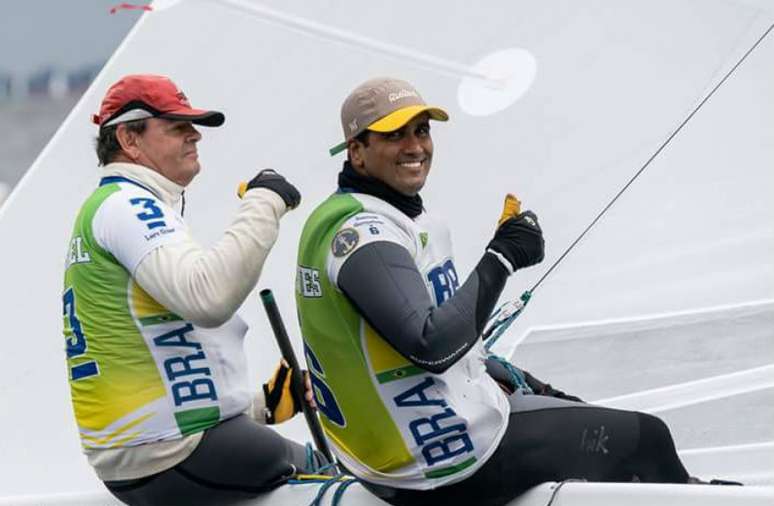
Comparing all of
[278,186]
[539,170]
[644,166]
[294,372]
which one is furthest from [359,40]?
[278,186]

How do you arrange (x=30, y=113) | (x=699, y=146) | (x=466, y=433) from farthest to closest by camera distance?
(x=30, y=113) → (x=699, y=146) → (x=466, y=433)

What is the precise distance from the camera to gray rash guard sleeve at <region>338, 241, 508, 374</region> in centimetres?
167

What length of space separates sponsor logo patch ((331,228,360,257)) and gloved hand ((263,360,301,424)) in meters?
0.48

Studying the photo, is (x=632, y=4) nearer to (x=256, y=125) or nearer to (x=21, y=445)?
(x=256, y=125)

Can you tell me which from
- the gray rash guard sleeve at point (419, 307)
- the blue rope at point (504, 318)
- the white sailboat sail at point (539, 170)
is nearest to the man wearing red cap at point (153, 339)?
the gray rash guard sleeve at point (419, 307)

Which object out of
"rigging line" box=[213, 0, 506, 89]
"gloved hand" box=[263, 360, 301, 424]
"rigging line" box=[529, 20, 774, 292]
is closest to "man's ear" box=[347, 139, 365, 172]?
"gloved hand" box=[263, 360, 301, 424]

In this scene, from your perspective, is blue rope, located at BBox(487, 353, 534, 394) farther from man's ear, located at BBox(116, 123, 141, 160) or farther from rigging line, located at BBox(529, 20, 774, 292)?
rigging line, located at BBox(529, 20, 774, 292)

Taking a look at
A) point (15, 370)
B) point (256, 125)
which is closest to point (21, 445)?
point (15, 370)

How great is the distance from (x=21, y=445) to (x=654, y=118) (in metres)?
1.19

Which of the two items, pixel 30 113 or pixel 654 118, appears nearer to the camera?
pixel 654 118

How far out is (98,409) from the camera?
1974 mm

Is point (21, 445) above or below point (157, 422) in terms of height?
below

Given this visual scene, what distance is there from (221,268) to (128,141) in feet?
0.91

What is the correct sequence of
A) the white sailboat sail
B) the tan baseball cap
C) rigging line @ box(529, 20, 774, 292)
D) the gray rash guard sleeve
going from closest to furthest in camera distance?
the gray rash guard sleeve, the tan baseball cap, the white sailboat sail, rigging line @ box(529, 20, 774, 292)
